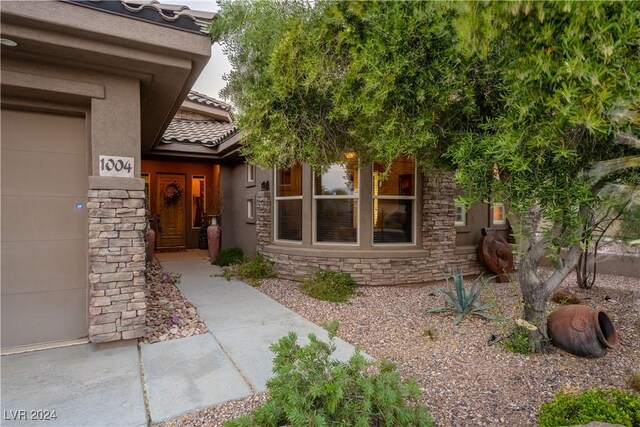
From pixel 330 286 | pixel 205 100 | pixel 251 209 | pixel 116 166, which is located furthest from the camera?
pixel 205 100

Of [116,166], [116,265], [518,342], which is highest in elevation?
[116,166]

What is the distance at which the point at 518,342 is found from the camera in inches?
142

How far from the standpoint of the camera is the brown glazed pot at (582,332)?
3484 mm

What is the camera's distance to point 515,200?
8.36 ft

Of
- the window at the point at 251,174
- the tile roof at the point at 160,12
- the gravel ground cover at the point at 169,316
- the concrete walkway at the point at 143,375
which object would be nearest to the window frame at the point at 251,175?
the window at the point at 251,174

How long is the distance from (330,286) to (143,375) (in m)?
3.37

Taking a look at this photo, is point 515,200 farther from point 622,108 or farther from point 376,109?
point 376,109

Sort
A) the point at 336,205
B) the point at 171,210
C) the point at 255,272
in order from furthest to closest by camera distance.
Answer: the point at 171,210
the point at 255,272
the point at 336,205

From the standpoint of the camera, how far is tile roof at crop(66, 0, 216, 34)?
3.13 meters

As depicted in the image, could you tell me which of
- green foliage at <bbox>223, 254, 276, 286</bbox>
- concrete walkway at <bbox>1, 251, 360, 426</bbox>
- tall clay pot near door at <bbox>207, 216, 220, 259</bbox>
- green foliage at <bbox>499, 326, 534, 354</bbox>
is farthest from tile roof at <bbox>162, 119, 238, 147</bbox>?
green foliage at <bbox>499, 326, 534, 354</bbox>

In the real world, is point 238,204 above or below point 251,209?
above

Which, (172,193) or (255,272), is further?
(172,193)

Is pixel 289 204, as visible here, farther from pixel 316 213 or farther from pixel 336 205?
pixel 336 205

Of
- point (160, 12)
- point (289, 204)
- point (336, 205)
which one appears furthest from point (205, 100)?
point (160, 12)
